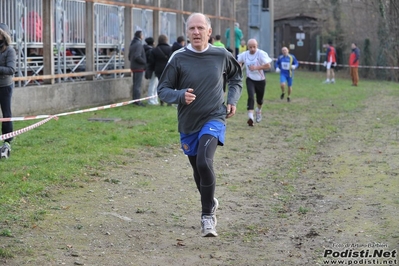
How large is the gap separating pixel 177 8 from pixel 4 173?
19.1 m

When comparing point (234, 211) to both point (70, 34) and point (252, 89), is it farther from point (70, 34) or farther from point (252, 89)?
point (70, 34)

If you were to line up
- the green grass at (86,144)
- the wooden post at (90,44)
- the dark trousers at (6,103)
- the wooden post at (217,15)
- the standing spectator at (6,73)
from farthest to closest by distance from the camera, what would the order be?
the wooden post at (217,15) → the wooden post at (90,44) → the dark trousers at (6,103) → the standing spectator at (6,73) → the green grass at (86,144)

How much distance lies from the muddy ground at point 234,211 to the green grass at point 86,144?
0.22 metres

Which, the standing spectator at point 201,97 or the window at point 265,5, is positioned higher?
the window at point 265,5

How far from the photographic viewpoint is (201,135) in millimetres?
7340

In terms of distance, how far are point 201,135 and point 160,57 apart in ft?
45.3

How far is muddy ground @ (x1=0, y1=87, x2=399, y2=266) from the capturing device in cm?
684

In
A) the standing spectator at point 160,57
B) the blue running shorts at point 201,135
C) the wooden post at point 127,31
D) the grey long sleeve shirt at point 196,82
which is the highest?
the wooden post at point 127,31

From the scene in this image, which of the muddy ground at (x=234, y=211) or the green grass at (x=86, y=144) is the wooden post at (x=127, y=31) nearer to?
the green grass at (x=86, y=144)

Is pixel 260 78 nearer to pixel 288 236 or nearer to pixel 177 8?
pixel 288 236

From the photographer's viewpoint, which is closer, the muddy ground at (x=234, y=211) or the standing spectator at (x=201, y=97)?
the muddy ground at (x=234, y=211)

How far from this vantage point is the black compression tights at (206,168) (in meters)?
7.25

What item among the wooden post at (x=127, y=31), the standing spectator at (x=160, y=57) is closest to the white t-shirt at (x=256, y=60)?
the standing spectator at (x=160, y=57)

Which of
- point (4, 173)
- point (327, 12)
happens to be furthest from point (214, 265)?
point (327, 12)
